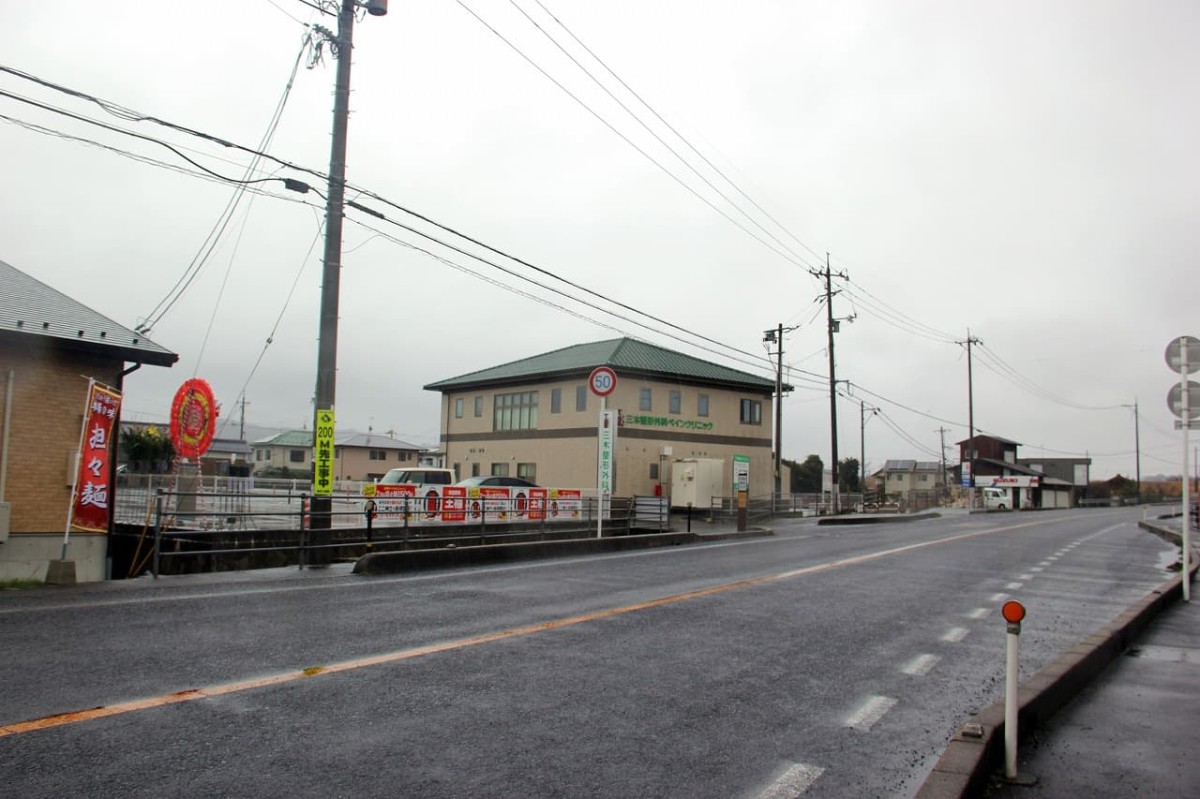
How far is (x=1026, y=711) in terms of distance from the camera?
5043 mm

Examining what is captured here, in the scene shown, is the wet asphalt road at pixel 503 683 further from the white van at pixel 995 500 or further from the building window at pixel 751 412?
the white van at pixel 995 500

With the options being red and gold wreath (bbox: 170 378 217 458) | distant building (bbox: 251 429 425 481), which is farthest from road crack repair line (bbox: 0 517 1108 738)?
distant building (bbox: 251 429 425 481)

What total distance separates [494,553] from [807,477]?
2768 inches

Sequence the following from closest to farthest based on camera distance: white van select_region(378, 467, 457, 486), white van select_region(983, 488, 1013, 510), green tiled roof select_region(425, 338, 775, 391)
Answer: white van select_region(378, 467, 457, 486), green tiled roof select_region(425, 338, 775, 391), white van select_region(983, 488, 1013, 510)

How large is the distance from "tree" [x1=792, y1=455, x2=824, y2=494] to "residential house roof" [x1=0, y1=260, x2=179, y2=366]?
7009cm

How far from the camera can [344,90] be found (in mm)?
14914

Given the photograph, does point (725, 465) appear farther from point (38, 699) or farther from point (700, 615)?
point (38, 699)

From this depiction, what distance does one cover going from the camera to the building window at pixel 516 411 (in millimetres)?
40250

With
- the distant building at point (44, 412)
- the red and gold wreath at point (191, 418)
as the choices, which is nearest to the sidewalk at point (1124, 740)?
the distant building at point (44, 412)

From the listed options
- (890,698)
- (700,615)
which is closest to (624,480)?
(700,615)

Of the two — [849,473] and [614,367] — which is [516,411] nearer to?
[614,367]

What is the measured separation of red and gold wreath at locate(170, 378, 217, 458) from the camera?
1856 cm

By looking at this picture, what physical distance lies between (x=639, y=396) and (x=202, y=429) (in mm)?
22363

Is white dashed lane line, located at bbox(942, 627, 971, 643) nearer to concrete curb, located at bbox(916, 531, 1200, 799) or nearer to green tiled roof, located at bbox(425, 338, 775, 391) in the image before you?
concrete curb, located at bbox(916, 531, 1200, 799)
